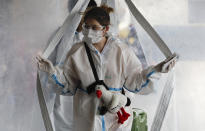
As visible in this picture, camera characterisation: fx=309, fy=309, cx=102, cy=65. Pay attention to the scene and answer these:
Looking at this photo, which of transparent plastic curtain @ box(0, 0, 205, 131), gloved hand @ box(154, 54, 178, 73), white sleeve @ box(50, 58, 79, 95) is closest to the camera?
gloved hand @ box(154, 54, 178, 73)

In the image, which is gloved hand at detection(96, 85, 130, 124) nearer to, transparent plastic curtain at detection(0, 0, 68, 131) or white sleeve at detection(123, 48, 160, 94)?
white sleeve at detection(123, 48, 160, 94)

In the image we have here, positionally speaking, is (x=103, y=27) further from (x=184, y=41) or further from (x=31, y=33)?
(x=184, y=41)

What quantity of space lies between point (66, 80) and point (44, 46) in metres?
0.94

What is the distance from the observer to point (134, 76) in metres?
1.46

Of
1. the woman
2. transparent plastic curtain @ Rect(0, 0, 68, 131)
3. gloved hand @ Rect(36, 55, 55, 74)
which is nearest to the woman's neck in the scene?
the woman

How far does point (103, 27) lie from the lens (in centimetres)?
141

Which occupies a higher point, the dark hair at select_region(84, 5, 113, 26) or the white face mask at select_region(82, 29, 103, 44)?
the dark hair at select_region(84, 5, 113, 26)

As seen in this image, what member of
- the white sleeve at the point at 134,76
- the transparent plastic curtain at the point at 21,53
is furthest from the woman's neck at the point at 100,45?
the transparent plastic curtain at the point at 21,53

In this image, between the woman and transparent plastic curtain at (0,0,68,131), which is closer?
the woman

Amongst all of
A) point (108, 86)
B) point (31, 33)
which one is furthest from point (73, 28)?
point (31, 33)

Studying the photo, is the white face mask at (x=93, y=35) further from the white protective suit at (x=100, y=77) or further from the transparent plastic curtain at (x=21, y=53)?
the transparent plastic curtain at (x=21, y=53)

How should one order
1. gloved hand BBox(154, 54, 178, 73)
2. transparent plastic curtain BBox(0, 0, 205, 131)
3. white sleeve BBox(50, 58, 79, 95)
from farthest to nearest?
transparent plastic curtain BBox(0, 0, 205, 131), white sleeve BBox(50, 58, 79, 95), gloved hand BBox(154, 54, 178, 73)

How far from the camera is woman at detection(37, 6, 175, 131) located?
1393 millimetres

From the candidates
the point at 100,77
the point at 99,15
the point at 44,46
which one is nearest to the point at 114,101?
the point at 100,77
